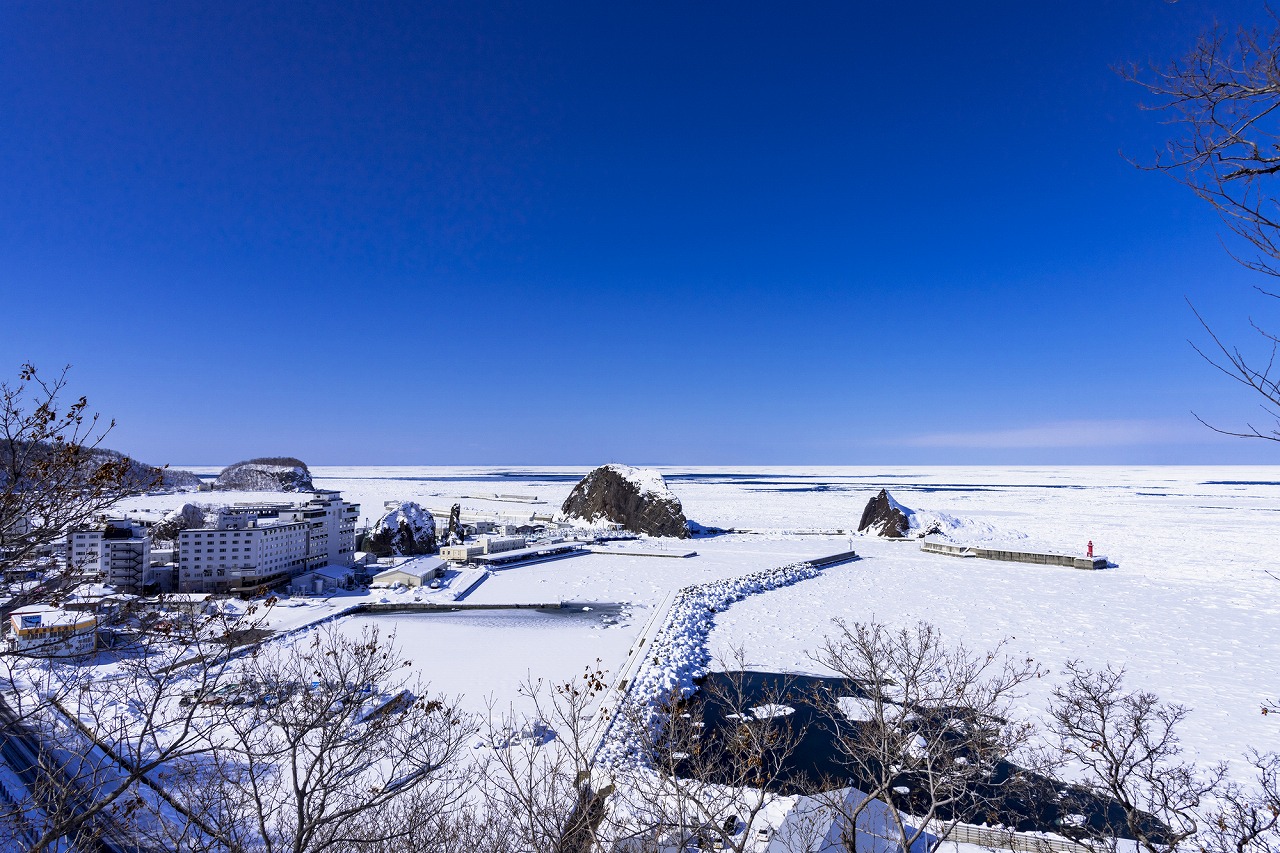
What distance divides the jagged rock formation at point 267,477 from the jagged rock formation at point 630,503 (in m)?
56.9

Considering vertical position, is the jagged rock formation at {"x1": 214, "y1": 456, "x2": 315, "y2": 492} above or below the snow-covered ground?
above

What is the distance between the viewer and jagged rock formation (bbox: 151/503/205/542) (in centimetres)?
3921

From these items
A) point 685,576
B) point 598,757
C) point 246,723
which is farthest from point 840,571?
point 246,723

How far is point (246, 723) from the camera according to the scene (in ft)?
43.4

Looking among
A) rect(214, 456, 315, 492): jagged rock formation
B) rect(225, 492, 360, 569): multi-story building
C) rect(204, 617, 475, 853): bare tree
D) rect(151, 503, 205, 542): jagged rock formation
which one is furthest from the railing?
rect(214, 456, 315, 492): jagged rock formation

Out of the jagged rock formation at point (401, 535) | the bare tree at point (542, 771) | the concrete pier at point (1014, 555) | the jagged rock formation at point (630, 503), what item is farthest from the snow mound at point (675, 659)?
the jagged rock formation at point (401, 535)

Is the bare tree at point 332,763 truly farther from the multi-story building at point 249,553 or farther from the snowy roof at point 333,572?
the snowy roof at point 333,572

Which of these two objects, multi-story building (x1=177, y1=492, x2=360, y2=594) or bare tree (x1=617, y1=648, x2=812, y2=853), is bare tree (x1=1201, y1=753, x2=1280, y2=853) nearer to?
bare tree (x1=617, y1=648, x2=812, y2=853)

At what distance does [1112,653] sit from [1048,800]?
33.3ft

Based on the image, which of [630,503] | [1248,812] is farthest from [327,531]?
[1248,812]

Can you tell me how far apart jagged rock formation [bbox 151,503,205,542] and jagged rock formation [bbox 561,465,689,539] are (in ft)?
94.0

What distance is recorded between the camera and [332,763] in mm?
7301

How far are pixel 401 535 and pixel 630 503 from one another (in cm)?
2005

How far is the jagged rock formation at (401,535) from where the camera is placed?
38.9 metres
